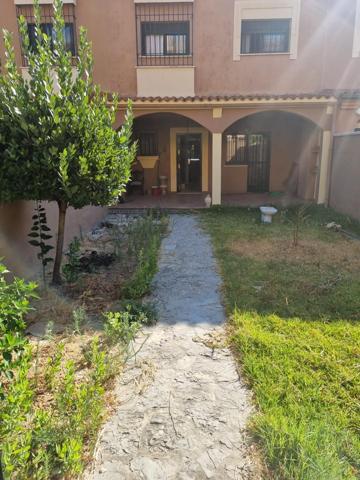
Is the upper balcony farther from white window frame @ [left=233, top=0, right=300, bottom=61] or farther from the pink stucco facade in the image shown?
white window frame @ [left=233, top=0, right=300, bottom=61]

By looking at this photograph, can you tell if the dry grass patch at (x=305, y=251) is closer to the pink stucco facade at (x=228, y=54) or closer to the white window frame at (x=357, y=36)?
the pink stucco facade at (x=228, y=54)

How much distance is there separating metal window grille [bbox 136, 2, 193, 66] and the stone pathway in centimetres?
1040

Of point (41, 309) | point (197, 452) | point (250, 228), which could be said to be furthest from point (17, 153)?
point (250, 228)

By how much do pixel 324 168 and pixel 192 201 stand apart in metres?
4.45

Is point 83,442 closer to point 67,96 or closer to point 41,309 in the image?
point 41,309

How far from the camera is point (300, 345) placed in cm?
335

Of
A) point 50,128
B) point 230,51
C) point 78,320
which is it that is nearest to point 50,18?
point 230,51

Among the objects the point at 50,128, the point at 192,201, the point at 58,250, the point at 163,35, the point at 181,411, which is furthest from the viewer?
the point at 192,201

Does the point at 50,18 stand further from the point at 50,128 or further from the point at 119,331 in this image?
the point at 119,331

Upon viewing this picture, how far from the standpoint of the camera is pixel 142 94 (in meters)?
11.6

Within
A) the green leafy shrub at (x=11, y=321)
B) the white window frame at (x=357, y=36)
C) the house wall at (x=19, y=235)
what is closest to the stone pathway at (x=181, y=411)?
the green leafy shrub at (x=11, y=321)

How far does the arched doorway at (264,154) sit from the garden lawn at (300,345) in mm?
7052

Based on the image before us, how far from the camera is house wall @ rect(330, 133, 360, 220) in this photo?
8.77 metres

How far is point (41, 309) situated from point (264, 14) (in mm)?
11990
